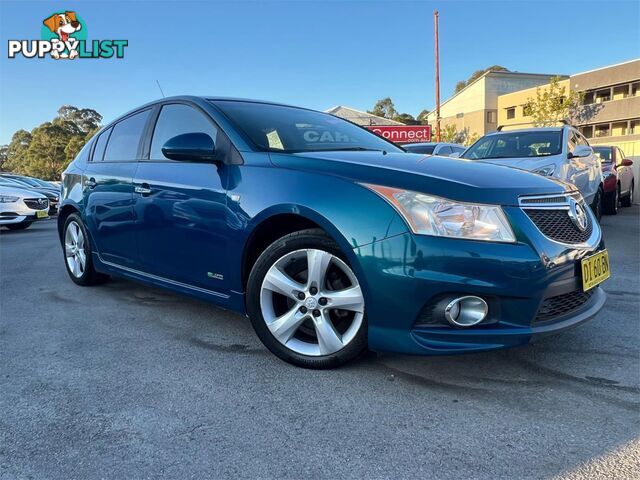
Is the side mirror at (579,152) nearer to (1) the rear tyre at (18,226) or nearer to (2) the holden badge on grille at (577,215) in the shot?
(2) the holden badge on grille at (577,215)

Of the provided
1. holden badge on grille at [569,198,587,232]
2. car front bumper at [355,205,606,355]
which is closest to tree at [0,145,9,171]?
car front bumper at [355,205,606,355]

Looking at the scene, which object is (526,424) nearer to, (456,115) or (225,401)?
(225,401)

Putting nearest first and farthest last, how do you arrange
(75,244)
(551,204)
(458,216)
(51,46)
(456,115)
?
(458,216) → (551,204) → (75,244) → (51,46) → (456,115)

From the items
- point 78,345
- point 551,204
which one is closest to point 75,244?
point 78,345

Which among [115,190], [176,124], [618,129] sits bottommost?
[115,190]

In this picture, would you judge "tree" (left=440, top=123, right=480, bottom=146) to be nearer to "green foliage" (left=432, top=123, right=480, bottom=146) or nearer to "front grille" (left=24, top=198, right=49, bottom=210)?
"green foliage" (left=432, top=123, right=480, bottom=146)

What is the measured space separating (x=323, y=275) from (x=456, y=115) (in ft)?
175

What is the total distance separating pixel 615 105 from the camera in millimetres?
35656

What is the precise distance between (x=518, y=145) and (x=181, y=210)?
5.37 metres

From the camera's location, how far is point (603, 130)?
1501 inches

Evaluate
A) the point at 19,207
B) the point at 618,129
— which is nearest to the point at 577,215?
the point at 19,207

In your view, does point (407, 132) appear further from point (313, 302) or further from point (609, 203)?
point (313, 302)

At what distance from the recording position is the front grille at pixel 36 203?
34.9 ft

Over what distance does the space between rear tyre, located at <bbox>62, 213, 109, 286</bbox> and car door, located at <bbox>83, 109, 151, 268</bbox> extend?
289 millimetres
